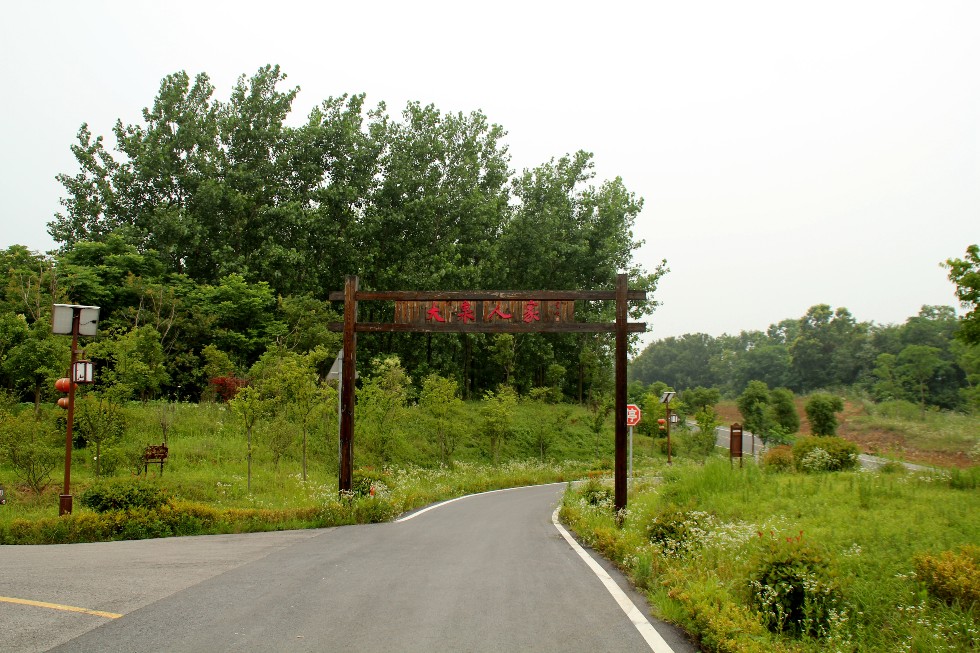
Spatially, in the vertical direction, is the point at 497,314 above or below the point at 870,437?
above

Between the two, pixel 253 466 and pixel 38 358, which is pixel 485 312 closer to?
pixel 253 466

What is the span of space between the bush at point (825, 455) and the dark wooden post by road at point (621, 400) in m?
4.67

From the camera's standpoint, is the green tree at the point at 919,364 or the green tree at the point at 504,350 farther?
the green tree at the point at 919,364

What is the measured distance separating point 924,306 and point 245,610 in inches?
4872

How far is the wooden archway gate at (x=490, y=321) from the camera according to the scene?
1484cm

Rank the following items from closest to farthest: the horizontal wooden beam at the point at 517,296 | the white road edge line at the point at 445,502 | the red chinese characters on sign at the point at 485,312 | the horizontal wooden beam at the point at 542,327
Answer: the horizontal wooden beam at the point at 517,296 → the horizontal wooden beam at the point at 542,327 → the red chinese characters on sign at the point at 485,312 → the white road edge line at the point at 445,502

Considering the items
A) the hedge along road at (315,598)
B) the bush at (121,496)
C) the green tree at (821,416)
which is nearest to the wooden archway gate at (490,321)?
the hedge along road at (315,598)

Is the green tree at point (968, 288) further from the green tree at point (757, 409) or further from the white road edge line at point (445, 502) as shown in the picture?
the green tree at point (757, 409)

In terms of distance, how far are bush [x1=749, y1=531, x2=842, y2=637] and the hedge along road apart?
945 millimetres

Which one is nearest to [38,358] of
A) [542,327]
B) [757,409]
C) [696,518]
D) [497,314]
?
[497,314]

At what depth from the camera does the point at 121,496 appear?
43.3 ft

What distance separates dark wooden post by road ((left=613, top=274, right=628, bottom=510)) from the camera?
1446cm

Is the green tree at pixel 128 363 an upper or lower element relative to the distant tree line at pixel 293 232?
lower

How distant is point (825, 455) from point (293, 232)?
32.6 meters
